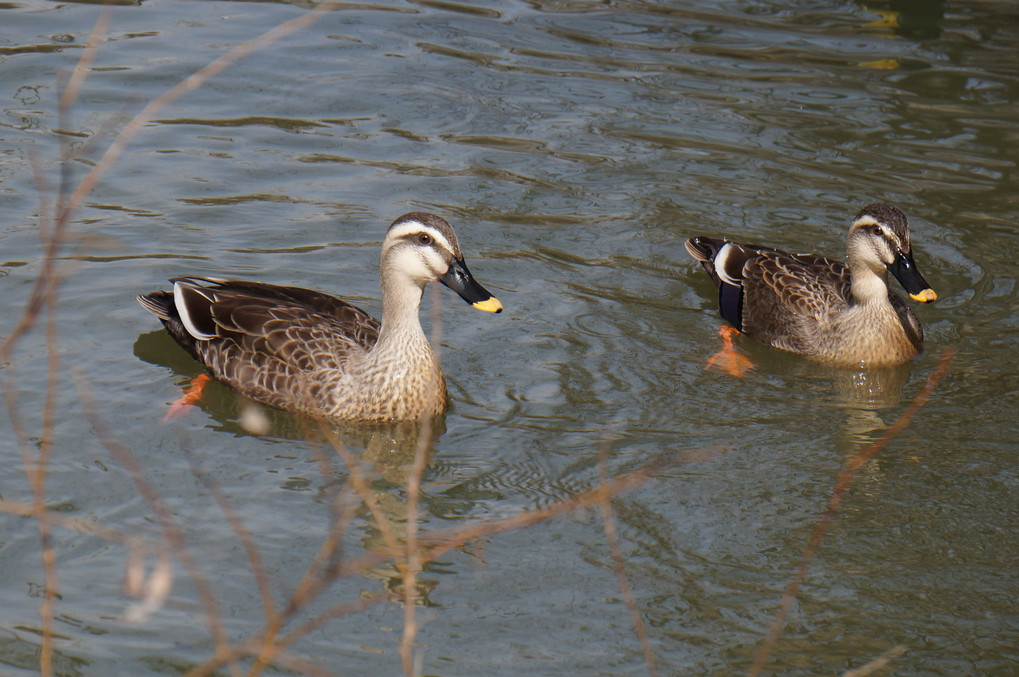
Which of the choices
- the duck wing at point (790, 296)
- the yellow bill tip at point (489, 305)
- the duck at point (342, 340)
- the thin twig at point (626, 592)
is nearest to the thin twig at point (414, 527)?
the duck at point (342, 340)

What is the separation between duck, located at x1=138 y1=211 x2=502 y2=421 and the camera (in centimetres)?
699

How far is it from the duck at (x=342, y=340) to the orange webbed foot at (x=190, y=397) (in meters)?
0.09

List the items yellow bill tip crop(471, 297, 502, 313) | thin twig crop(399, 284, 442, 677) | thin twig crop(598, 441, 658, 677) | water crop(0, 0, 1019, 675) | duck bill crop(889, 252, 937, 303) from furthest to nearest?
1. duck bill crop(889, 252, 937, 303)
2. yellow bill tip crop(471, 297, 502, 313)
3. water crop(0, 0, 1019, 675)
4. thin twig crop(598, 441, 658, 677)
5. thin twig crop(399, 284, 442, 677)

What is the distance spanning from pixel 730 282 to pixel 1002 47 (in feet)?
24.8

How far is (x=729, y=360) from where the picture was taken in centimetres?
827

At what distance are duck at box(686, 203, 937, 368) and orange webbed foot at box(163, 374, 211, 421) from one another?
3.79 meters

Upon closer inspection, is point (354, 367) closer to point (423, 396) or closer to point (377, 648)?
point (423, 396)

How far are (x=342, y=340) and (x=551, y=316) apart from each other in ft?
5.56

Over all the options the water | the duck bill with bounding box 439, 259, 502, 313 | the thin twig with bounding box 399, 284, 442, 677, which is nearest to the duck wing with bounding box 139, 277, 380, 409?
the water

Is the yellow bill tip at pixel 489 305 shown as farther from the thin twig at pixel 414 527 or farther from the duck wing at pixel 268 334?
the duck wing at pixel 268 334

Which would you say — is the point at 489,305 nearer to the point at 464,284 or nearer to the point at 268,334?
the point at 464,284

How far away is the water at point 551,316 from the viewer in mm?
5387

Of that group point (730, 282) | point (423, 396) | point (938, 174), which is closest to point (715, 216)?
point (730, 282)

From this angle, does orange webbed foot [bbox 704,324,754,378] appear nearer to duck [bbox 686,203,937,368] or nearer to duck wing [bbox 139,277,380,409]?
duck [bbox 686,203,937,368]
